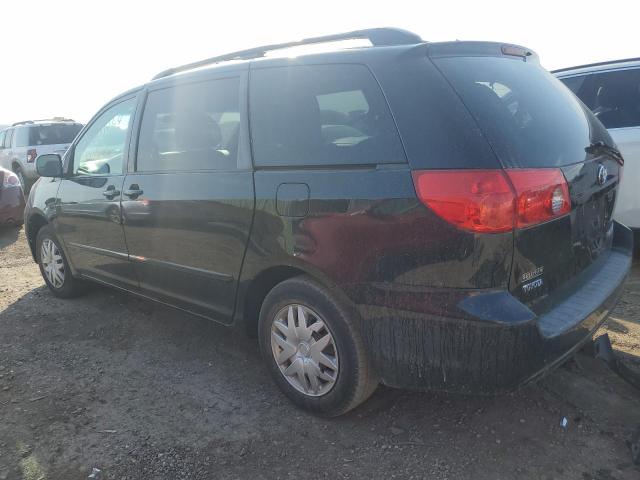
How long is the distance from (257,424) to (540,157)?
185cm

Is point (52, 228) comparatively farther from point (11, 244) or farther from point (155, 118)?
point (11, 244)

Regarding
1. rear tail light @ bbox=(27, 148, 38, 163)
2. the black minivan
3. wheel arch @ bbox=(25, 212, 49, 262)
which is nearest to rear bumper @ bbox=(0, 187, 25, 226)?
wheel arch @ bbox=(25, 212, 49, 262)

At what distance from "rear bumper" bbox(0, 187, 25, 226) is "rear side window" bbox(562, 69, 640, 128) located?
24.9 ft

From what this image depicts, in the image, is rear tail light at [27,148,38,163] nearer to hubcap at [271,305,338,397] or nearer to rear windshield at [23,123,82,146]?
rear windshield at [23,123,82,146]

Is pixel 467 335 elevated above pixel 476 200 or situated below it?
below

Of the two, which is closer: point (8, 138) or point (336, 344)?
point (336, 344)

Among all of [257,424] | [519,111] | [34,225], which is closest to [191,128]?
[257,424]

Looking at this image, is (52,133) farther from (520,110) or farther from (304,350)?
(520,110)

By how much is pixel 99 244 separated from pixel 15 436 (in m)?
1.64

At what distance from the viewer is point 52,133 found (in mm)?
13430


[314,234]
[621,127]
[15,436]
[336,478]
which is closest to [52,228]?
[15,436]

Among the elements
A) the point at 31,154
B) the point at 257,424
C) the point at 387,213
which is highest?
the point at 387,213

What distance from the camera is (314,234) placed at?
2.44 metres

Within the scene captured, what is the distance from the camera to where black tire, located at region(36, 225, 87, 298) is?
4699 millimetres
